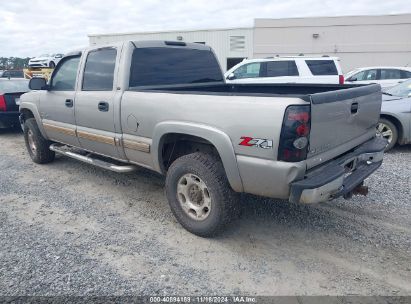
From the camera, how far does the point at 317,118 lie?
2.62 metres

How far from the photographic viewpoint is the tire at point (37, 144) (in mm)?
5699

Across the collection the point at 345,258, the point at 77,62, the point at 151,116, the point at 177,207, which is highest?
the point at 77,62

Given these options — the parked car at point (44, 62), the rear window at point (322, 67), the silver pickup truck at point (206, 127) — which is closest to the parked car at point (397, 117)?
the silver pickup truck at point (206, 127)

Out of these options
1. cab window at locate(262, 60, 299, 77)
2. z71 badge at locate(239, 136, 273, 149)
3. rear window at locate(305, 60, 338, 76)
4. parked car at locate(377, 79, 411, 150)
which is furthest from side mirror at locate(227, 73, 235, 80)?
z71 badge at locate(239, 136, 273, 149)

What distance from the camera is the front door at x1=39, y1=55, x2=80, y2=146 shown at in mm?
4655

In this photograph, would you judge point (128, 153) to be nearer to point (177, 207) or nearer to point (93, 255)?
point (177, 207)

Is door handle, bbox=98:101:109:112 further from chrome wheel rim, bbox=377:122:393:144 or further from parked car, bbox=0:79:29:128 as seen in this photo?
parked car, bbox=0:79:29:128

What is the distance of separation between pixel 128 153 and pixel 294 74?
7679mm

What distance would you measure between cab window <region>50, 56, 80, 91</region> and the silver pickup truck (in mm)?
18

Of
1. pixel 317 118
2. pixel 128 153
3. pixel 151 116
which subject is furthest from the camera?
pixel 128 153

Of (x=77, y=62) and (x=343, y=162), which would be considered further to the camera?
(x=77, y=62)

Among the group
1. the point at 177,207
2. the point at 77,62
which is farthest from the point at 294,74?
the point at 177,207

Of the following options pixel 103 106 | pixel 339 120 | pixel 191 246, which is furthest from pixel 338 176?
pixel 103 106

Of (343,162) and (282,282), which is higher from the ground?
(343,162)
